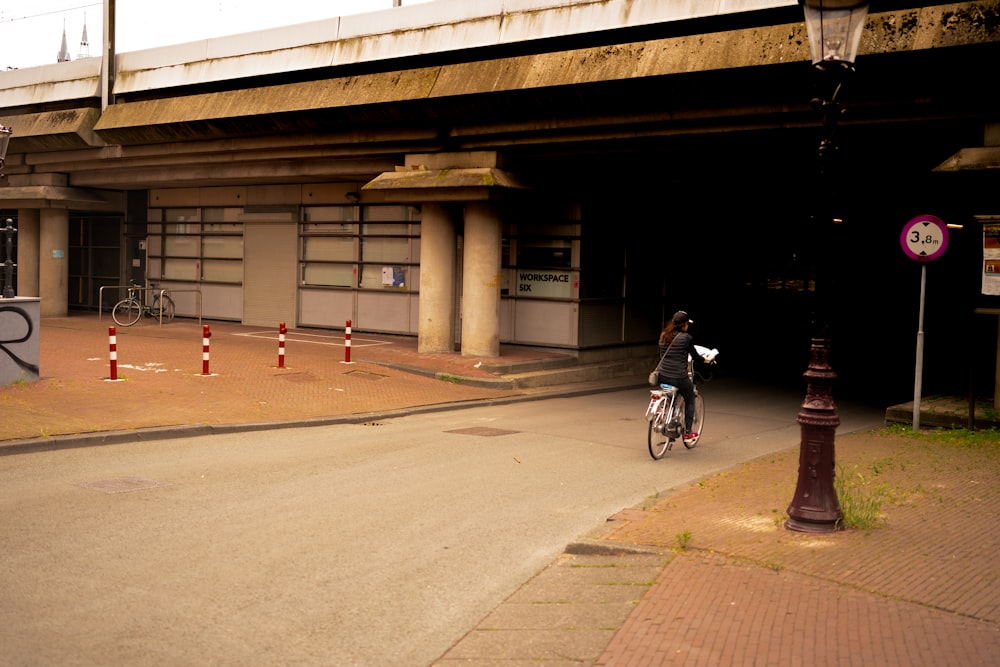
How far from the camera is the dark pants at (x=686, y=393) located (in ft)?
40.6

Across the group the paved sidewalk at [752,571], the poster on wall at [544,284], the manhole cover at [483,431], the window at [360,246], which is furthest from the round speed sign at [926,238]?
the window at [360,246]

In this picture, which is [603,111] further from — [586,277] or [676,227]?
[676,227]

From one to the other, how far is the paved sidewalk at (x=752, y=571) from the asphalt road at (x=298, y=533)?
1.31 ft

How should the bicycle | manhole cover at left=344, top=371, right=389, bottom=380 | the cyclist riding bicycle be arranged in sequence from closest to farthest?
the cyclist riding bicycle, manhole cover at left=344, top=371, right=389, bottom=380, the bicycle

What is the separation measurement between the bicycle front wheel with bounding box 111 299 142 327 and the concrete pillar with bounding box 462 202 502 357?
1144cm

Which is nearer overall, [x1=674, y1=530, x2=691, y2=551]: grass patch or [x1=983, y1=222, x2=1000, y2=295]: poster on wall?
[x1=674, y1=530, x2=691, y2=551]: grass patch

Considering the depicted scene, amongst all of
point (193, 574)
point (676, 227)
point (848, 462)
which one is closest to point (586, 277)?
point (676, 227)

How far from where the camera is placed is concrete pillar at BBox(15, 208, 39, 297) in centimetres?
3281

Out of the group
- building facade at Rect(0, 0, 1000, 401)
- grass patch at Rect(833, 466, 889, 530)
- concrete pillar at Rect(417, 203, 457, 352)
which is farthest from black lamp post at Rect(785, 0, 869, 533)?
concrete pillar at Rect(417, 203, 457, 352)

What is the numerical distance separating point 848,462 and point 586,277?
12185 mm

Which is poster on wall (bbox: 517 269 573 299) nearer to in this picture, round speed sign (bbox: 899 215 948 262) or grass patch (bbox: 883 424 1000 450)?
grass patch (bbox: 883 424 1000 450)

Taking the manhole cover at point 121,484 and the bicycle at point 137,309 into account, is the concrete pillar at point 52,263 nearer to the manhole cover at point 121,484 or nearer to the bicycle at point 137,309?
the bicycle at point 137,309

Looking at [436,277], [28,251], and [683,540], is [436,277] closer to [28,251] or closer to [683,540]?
[683,540]

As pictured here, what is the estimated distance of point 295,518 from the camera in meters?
8.52
